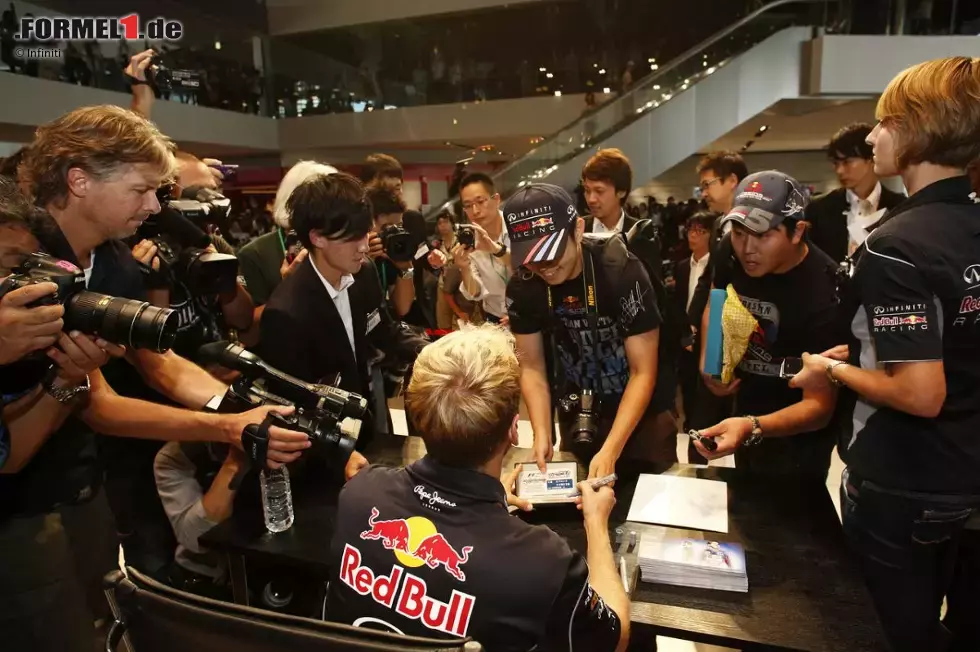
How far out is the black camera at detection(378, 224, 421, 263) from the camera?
268 cm

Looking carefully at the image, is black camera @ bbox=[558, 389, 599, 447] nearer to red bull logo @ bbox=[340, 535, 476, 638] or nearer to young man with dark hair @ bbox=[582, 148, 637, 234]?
red bull logo @ bbox=[340, 535, 476, 638]

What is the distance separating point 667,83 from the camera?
827 cm

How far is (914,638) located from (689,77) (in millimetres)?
8210

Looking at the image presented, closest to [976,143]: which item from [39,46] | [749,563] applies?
[749,563]

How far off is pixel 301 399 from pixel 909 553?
138cm

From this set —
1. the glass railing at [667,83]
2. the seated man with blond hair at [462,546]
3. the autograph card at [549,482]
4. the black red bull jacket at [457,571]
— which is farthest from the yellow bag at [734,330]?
the glass railing at [667,83]

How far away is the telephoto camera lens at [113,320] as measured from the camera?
1210 millimetres

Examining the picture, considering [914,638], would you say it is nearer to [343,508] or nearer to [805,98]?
[343,508]

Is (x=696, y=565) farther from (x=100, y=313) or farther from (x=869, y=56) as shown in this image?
(x=869, y=56)

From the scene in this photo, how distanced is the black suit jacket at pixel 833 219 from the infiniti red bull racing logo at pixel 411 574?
2821 millimetres

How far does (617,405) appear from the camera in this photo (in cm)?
211

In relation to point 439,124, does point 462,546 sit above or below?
below

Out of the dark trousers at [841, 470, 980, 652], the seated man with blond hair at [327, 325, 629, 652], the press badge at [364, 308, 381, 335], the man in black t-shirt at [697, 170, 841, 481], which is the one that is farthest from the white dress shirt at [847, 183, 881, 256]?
the seated man with blond hair at [327, 325, 629, 652]

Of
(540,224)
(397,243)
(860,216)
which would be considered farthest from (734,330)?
(860,216)
